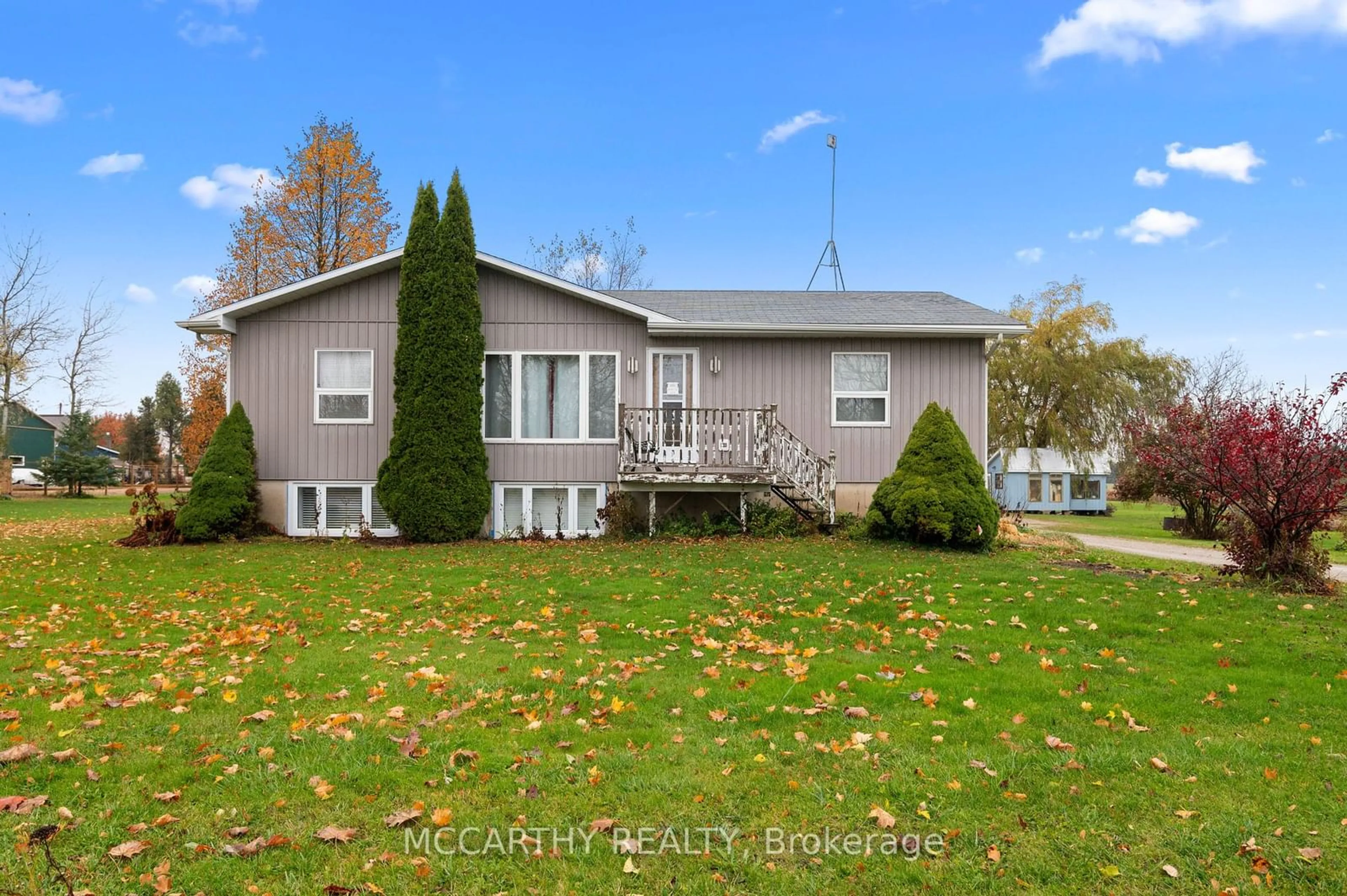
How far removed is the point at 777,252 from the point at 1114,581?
19765 millimetres

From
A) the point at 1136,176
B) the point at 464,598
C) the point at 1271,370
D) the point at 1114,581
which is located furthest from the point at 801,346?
the point at 1271,370

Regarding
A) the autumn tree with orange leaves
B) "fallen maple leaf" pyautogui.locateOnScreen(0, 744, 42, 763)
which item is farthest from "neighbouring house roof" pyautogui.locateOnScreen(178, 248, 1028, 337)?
"fallen maple leaf" pyautogui.locateOnScreen(0, 744, 42, 763)

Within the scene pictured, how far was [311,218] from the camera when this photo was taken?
24.9 m

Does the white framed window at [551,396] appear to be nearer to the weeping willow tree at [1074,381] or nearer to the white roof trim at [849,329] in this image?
the white roof trim at [849,329]

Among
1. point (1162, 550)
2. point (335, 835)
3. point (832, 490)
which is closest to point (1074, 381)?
point (1162, 550)

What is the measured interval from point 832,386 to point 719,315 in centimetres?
257

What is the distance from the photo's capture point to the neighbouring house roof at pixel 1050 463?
34.7 meters

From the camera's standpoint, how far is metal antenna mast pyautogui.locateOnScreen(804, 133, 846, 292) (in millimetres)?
19156

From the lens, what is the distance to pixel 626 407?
1445cm

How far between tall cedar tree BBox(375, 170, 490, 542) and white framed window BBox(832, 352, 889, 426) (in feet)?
22.1

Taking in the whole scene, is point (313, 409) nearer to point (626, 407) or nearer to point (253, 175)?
point (626, 407)

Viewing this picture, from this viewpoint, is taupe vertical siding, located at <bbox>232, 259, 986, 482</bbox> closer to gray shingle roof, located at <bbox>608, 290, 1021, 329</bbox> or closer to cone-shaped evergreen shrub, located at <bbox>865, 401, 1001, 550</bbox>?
gray shingle roof, located at <bbox>608, 290, 1021, 329</bbox>

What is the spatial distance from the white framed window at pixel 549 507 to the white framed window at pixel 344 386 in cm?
298

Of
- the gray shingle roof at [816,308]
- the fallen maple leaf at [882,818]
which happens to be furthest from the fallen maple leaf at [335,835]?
the gray shingle roof at [816,308]
